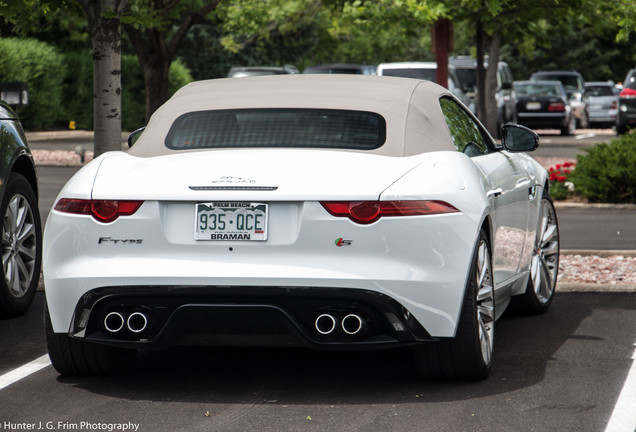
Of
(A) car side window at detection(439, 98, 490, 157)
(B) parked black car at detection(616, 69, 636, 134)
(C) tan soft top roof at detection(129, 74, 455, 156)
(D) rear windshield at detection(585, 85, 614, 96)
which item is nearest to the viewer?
(C) tan soft top roof at detection(129, 74, 455, 156)

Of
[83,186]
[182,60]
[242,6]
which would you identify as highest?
[83,186]

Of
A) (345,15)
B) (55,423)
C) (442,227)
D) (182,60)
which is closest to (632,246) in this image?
(442,227)

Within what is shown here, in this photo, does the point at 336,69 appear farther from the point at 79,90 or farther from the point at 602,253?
the point at 602,253

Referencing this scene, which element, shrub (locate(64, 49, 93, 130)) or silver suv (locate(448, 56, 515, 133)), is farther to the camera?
shrub (locate(64, 49, 93, 130))

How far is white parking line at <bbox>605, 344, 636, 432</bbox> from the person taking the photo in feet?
16.0

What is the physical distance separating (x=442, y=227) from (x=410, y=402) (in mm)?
777

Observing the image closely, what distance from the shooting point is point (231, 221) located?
16.9 feet

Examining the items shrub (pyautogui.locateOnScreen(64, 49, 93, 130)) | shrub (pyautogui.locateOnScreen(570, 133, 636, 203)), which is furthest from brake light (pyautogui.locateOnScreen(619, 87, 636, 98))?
shrub (pyautogui.locateOnScreen(570, 133, 636, 203))

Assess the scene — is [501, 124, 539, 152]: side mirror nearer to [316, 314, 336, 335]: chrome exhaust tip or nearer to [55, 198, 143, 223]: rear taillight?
[316, 314, 336, 335]: chrome exhaust tip

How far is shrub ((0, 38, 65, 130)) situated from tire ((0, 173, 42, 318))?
80.9 feet

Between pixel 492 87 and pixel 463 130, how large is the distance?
2560cm

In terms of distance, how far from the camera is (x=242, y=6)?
33.7 metres

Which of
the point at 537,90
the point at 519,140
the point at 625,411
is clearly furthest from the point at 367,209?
the point at 537,90

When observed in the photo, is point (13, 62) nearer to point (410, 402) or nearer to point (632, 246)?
point (632, 246)
